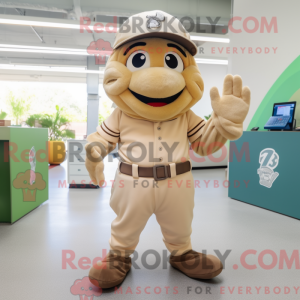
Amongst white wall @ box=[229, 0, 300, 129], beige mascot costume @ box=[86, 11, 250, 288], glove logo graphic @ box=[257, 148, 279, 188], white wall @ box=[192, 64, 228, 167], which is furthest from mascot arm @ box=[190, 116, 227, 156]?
white wall @ box=[192, 64, 228, 167]

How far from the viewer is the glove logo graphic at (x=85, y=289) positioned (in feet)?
4.98

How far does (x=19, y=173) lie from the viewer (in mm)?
2730

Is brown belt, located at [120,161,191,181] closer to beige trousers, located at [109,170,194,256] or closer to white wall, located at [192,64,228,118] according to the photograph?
beige trousers, located at [109,170,194,256]

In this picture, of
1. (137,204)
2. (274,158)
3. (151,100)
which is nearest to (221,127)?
(151,100)

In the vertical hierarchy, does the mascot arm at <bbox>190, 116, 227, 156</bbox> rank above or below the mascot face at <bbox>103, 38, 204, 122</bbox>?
below

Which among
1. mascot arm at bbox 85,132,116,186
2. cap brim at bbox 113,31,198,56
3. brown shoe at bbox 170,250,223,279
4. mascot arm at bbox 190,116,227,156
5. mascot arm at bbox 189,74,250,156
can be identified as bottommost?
brown shoe at bbox 170,250,223,279

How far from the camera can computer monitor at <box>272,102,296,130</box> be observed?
118 inches

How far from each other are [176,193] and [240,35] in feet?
10.4

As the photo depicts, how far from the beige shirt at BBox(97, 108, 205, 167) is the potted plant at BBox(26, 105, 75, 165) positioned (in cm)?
601

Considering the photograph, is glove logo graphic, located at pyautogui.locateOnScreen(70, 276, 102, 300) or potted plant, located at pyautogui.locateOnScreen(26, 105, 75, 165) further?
potted plant, located at pyautogui.locateOnScreen(26, 105, 75, 165)

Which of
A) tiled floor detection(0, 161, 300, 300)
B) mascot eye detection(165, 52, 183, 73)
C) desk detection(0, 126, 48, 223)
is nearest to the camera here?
mascot eye detection(165, 52, 183, 73)

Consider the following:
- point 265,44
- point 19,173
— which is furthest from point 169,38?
point 265,44

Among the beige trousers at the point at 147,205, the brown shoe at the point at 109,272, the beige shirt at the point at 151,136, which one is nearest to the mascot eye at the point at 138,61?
the beige shirt at the point at 151,136

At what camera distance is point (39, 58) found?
990 cm
